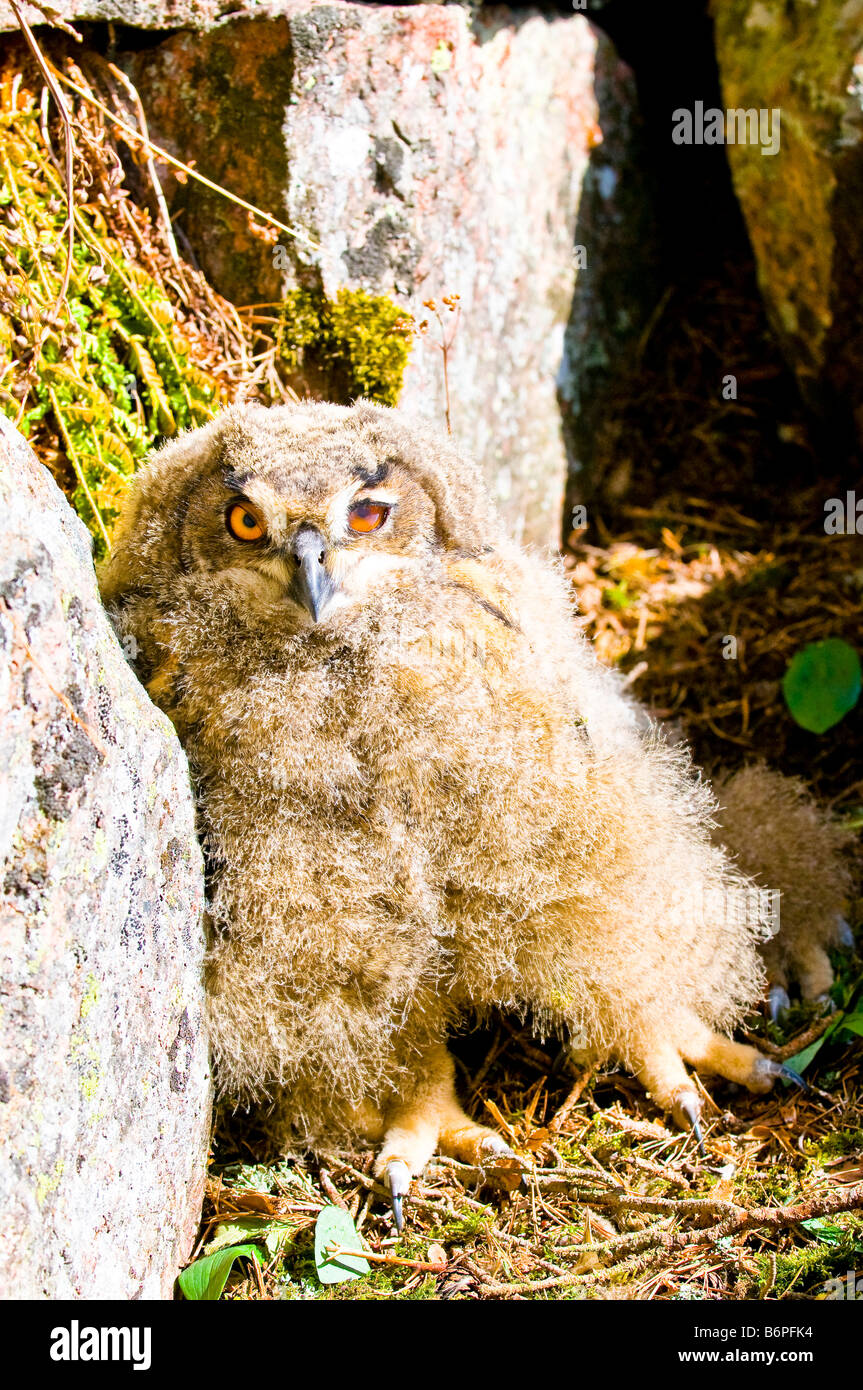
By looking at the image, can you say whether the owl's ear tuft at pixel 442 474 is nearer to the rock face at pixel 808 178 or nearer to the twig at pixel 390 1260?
the twig at pixel 390 1260

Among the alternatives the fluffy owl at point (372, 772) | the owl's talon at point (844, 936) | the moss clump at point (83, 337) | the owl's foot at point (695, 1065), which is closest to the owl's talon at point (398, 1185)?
the fluffy owl at point (372, 772)

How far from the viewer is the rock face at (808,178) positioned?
4445mm

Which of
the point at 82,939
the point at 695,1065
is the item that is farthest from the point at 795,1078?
the point at 82,939

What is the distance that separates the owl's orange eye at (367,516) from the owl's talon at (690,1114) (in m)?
1.88

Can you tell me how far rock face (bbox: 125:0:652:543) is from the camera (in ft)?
12.4

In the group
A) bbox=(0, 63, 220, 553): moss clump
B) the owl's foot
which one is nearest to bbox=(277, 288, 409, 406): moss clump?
bbox=(0, 63, 220, 553): moss clump

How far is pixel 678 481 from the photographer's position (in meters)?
5.31

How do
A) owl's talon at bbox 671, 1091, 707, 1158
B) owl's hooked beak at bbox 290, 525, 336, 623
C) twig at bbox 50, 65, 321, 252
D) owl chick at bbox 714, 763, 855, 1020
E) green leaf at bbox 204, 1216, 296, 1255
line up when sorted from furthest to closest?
owl chick at bbox 714, 763, 855, 1020 → twig at bbox 50, 65, 321, 252 → owl's talon at bbox 671, 1091, 707, 1158 → green leaf at bbox 204, 1216, 296, 1255 → owl's hooked beak at bbox 290, 525, 336, 623

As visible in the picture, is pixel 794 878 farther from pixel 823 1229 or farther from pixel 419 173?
pixel 419 173

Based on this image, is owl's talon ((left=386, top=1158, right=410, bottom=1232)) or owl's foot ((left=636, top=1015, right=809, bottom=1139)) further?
owl's foot ((left=636, top=1015, right=809, bottom=1139))

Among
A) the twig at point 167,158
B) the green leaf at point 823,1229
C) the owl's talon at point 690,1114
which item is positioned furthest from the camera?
the twig at point 167,158

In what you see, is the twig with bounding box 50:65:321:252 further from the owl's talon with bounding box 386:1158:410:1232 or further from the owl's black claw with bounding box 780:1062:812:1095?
the owl's black claw with bounding box 780:1062:812:1095

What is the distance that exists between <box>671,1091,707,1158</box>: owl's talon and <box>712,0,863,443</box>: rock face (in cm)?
297

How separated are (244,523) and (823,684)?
2.45 m
